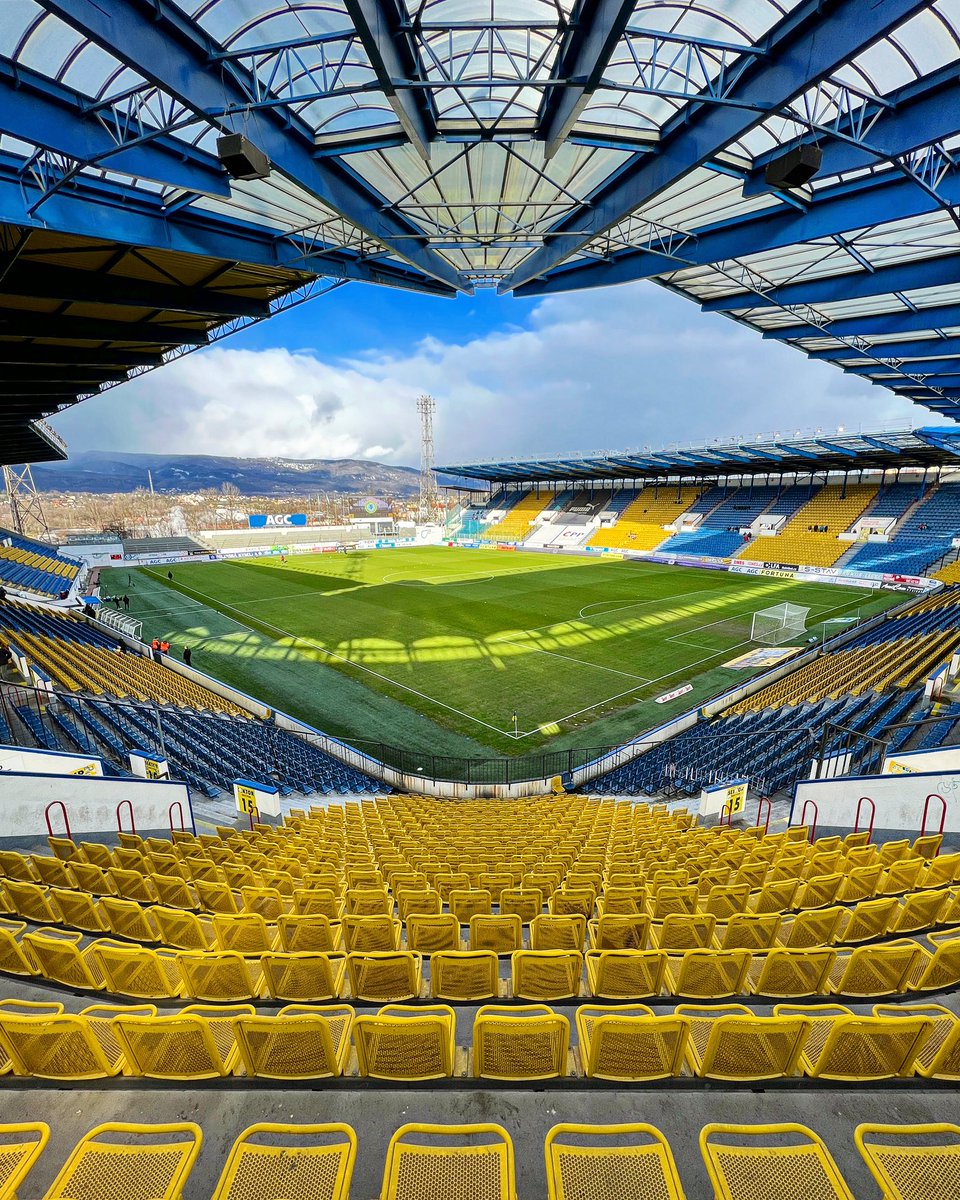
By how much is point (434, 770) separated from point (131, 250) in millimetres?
14599

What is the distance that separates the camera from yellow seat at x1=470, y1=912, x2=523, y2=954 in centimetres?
465

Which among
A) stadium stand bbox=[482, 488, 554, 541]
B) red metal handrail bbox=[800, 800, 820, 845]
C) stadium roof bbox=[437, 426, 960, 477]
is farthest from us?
stadium stand bbox=[482, 488, 554, 541]

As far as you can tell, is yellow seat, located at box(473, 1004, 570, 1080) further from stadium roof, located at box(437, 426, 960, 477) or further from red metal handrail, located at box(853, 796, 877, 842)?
stadium roof, located at box(437, 426, 960, 477)

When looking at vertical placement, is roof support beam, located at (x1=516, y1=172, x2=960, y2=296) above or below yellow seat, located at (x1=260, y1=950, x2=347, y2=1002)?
above

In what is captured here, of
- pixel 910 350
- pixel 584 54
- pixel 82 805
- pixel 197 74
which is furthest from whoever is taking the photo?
pixel 910 350

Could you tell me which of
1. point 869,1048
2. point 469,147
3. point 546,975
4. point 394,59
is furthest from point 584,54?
point 869,1048

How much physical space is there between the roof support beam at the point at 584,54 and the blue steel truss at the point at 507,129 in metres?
0.04

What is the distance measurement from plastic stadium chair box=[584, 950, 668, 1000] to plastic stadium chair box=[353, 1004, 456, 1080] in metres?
1.36

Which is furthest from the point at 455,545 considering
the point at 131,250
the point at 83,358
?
the point at 131,250

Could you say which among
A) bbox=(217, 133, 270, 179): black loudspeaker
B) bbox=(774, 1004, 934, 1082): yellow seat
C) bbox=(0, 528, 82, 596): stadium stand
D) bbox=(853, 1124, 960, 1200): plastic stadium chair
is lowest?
bbox=(774, 1004, 934, 1082): yellow seat

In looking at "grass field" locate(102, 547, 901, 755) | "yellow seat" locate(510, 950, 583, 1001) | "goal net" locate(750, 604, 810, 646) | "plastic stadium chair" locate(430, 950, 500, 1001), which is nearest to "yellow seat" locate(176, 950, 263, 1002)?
"plastic stadium chair" locate(430, 950, 500, 1001)

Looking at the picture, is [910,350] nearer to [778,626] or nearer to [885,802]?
[778,626]

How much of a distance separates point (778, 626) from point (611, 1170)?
1258 inches

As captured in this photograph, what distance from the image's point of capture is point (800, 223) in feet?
37.7
